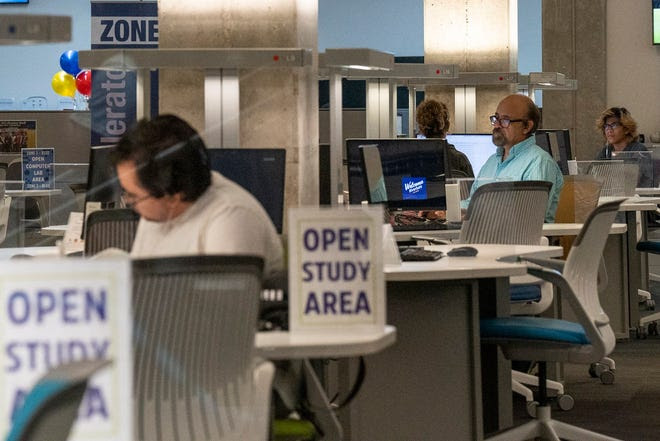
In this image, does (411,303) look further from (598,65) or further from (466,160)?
(598,65)

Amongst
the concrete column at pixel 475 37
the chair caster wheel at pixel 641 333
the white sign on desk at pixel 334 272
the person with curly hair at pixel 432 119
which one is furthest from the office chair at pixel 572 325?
the concrete column at pixel 475 37

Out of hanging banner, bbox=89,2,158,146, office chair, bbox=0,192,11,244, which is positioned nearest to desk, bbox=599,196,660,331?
hanging banner, bbox=89,2,158,146

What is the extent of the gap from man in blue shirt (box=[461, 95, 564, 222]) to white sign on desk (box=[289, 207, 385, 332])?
11.0ft

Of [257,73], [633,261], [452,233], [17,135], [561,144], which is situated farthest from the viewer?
[17,135]

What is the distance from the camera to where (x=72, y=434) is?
193 centimetres

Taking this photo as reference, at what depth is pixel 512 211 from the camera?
538 centimetres

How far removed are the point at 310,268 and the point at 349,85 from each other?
9.49 metres

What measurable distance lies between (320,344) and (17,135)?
44.1 ft

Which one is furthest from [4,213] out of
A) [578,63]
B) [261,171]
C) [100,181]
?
[578,63]

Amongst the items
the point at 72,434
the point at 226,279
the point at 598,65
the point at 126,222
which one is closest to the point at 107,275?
the point at 72,434

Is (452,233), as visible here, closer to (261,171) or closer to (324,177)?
(324,177)

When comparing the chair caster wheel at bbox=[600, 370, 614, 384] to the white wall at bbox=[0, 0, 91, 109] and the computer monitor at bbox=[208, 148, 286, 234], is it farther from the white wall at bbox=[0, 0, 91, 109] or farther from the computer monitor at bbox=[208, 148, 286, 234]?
the white wall at bbox=[0, 0, 91, 109]

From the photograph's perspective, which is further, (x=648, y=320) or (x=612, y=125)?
(x=612, y=125)

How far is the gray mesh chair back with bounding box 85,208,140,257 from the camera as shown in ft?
12.1
